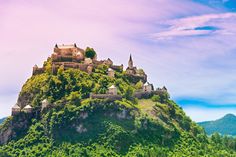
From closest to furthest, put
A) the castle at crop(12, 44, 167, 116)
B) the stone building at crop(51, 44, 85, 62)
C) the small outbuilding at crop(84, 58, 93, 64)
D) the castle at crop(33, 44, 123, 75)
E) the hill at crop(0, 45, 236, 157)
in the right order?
the hill at crop(0, 45, 236, 157)
the castle at crop(12, 44, 167, 116)
the castle at crop(33, 44, 123, 75)
the small outbuilding at crop(84, 58, 93, 64)
the stone building at crop(51, 44, 85, 62)

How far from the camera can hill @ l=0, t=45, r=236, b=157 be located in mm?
Result: 107062

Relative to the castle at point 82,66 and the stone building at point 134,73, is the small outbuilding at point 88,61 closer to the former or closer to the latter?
the castle at point 82,66

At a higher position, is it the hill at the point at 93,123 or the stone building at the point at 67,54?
the stone building at the point at 67,54

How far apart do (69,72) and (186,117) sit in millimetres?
32989

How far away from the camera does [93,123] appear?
362ft

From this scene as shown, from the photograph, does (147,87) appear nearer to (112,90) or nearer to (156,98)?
(156,98)

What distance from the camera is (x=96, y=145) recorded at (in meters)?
106

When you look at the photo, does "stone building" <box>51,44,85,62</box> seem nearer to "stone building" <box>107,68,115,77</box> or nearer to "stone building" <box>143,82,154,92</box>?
"stone building" <box>107,68,115,77</box>

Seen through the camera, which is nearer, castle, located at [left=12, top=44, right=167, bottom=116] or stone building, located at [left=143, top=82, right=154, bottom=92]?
castle, located at [left=12, top=44, right=167, bottom=116]

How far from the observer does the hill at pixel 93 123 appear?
107 meters

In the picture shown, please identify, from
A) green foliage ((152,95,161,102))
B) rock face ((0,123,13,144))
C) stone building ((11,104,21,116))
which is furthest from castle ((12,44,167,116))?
rock face ((0,123,13,144))

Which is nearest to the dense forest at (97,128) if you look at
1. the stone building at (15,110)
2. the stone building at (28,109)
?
the stone building at (28,109)

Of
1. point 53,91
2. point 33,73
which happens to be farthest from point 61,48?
point 53,91

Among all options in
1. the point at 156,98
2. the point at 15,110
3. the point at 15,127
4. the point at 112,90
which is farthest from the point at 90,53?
the point at 15,127
